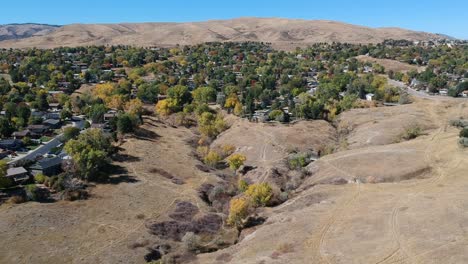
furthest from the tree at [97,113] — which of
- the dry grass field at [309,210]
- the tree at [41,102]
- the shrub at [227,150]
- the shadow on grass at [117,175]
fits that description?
the shrub at [227,150]

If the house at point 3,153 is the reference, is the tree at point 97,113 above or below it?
above

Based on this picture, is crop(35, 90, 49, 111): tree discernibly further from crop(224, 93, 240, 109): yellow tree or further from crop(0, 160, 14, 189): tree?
crop(0, 160, 14, 189): tree

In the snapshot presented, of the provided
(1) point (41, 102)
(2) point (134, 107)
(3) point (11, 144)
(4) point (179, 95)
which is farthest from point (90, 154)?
(4) point (179, 95)

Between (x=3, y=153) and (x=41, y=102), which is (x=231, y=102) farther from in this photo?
(x=3, y=153)

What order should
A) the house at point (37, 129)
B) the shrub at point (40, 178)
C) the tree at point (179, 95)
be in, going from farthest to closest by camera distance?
the tree at point (179, 95)
the house at point (37, 129)
the shrub at point (40, 178)

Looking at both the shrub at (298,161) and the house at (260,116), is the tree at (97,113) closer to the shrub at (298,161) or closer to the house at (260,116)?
the house at (260,116)
